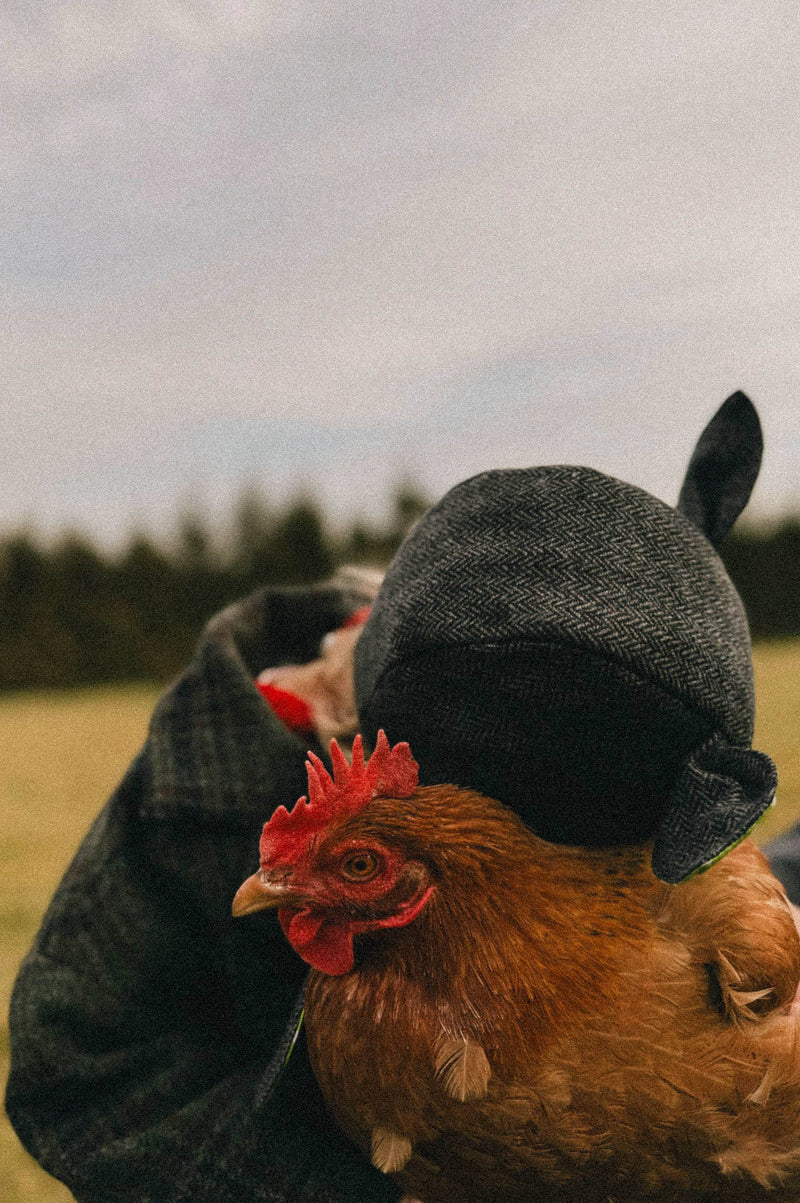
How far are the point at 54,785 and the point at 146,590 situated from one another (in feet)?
17.8

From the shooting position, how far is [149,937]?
1172mm

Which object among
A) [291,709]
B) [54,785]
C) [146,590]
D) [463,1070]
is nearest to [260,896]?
[463,1070]

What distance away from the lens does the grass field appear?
2494 mm

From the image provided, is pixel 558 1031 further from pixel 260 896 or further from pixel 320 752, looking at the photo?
pixel 320 752

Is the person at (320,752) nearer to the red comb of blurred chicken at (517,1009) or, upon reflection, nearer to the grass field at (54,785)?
the red comb of blurred chicken at (517,1009)

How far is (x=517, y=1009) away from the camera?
0.77 m

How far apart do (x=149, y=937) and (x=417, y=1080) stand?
1.80 ft

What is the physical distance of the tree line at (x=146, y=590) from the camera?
31.7 ft

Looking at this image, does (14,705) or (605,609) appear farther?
(14,705)

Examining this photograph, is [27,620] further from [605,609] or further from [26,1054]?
[605,609]

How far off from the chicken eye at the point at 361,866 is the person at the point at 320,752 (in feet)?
0.41

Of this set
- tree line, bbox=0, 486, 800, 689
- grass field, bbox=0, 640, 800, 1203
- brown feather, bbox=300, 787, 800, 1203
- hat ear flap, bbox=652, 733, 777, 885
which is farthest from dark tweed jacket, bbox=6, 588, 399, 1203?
tree line, bbox=0, 486, 800, 689

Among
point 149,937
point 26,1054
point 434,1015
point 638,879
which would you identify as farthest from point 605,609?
point 26,1054

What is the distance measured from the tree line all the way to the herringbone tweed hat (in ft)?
28.2
